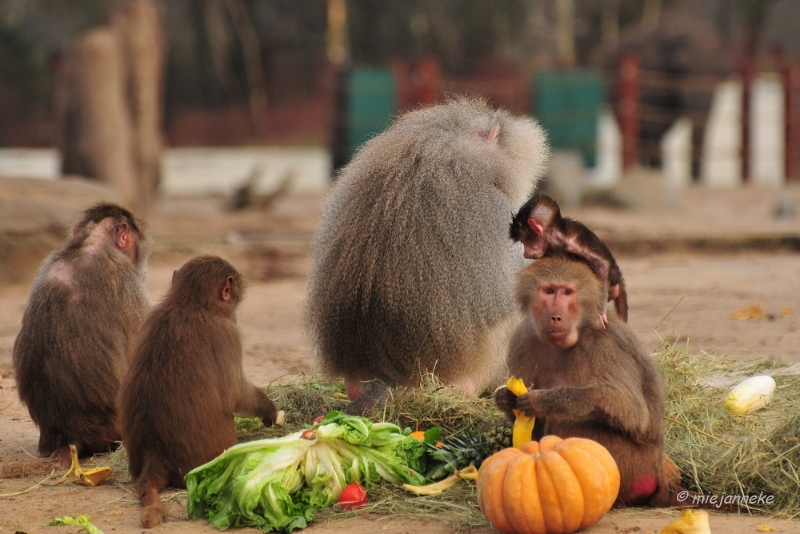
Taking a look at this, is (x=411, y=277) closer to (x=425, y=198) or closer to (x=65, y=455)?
(x=425, y=198)

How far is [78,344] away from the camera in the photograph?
4.64 meters

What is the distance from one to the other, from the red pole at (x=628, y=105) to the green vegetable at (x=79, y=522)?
14576 mm

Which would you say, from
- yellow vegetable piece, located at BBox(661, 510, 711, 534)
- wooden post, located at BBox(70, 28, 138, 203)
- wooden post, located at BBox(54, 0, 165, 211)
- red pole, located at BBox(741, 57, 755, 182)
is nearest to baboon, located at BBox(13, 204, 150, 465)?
yellow vegetable piece, located at BBox(661, 510, 711, 534)

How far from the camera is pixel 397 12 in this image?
3003 cm

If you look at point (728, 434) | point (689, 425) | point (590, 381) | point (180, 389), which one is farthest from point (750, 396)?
point (180, 389)

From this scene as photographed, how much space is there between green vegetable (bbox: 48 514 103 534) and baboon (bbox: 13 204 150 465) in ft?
2.79

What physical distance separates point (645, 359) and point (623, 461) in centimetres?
37

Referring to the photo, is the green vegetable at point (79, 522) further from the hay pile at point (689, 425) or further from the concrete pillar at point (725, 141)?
the concrete pillar at point (725, 141)

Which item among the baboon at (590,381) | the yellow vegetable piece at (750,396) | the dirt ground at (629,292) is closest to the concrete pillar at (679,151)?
the dirt ground at (629,292)

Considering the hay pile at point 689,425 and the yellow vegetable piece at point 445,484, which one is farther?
the yellow vegetable piece at point 445,484

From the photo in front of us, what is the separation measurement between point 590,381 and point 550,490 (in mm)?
438

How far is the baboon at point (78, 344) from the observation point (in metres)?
4.65

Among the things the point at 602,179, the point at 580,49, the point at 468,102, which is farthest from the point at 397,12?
the point at 468,102

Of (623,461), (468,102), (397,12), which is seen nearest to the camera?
(623,461)
